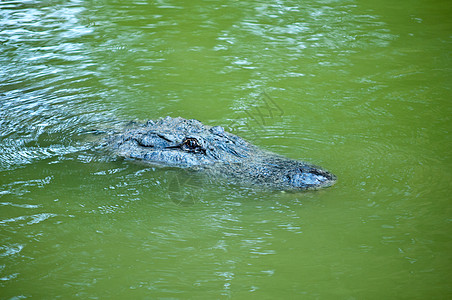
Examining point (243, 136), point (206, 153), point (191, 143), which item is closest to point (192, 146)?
point (191, 143)

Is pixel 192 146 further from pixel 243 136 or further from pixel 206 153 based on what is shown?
pixel 243 136

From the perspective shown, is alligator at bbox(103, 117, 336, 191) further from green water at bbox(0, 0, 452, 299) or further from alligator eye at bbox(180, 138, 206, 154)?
green water at bbox(0, 0, 452, 299)

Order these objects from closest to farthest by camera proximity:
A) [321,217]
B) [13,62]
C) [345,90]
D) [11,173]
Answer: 1. [321,217]
2. [11,173]
3. [345,90]
4. [13,62]

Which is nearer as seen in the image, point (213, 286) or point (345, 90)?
point (213, 286)

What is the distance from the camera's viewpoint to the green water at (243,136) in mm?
3564

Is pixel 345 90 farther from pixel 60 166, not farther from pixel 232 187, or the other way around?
pixel 60 166

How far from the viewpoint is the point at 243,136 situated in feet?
19.4

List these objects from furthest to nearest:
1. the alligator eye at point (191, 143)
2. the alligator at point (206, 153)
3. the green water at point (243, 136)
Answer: the alligator eye at point (191, 143) → the alligator at point (206, 153) → the green water at point (243, 136)

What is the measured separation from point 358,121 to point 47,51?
18.6 ft

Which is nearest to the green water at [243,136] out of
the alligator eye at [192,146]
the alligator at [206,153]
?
the alligator at [206,153]

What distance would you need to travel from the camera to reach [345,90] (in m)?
7.09

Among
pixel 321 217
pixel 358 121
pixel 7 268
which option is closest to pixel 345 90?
pixel 358 121

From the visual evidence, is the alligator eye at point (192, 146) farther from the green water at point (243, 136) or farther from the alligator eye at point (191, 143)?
the green water at point (243, 136)

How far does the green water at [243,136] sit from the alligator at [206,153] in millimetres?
151
